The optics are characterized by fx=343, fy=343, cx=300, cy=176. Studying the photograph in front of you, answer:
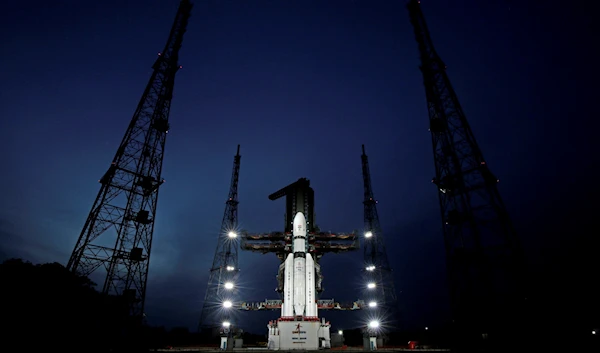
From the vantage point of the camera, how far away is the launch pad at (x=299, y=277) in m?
40.5

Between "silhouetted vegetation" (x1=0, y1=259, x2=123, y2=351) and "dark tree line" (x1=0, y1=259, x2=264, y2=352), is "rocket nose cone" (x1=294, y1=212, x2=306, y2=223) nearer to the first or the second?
"dark tree line" (x1=0, y1=259, x2=264, y2=352)

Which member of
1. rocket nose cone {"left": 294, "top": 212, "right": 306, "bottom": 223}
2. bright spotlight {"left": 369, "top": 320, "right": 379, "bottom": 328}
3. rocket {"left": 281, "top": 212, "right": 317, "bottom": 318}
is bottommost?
bright spotlight {"left": 369, "top": 320, "right": 379, "bottom": 328}

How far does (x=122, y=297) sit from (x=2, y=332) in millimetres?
18998

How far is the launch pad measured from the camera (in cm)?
4047

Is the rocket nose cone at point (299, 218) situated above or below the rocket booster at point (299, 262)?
above

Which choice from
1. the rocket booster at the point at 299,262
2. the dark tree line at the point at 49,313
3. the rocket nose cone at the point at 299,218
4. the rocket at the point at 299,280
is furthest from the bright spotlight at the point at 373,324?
the dark tree line at the point at 49,313

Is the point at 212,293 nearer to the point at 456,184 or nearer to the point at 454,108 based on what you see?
the point at 456,184

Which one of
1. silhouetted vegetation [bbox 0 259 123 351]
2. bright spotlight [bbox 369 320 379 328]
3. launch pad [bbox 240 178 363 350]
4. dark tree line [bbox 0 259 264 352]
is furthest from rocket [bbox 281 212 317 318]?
silhouetted vegetation [bbox 0 259 123 351]

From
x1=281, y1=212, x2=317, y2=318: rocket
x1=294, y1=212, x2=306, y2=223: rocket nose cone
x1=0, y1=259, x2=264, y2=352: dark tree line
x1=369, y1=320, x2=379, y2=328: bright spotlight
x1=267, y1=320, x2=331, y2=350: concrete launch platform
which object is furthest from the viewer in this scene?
x1=369, y1=320, x2=379, y2=328: bright spotlight

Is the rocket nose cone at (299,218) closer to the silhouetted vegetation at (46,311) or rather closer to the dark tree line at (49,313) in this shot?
the dark tree line at (49,313)

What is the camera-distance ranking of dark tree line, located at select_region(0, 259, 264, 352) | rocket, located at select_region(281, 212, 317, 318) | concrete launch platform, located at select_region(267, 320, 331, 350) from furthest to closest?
rocket, located at select_region(281, 212, 317, 318), concrete launch platform, located at select_region(267, 320, 331, 350), dark tree line, located at select_region(0, 259, 264, 352)

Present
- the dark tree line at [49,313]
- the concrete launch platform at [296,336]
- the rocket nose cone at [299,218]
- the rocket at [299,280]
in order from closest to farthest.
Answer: the dark tree line at [49,313] → the concrete launch platform at [296,336] → the rocket at [299,280] → the rocket nose cone at [299,218]

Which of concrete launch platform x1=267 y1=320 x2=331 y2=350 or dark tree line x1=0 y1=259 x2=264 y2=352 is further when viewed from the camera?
concrete launch platform x1=267 y1=320 x2=331 y2=350

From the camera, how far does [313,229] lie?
5709cm
